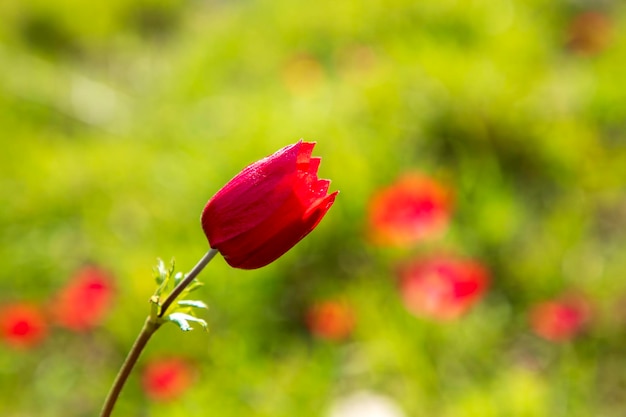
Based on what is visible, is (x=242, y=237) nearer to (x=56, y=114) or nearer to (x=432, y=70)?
(x=432, y=70)

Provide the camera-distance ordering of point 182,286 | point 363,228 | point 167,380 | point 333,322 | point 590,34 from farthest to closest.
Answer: point 590,34 < point 363,228 < point 333,322 < point 167,380 < point 182,286

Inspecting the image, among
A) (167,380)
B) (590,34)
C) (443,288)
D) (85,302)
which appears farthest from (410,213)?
(590,34)

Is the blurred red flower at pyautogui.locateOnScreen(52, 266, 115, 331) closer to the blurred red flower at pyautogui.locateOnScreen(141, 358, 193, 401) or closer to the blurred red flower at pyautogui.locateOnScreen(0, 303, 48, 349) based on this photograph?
the blurred red flower at pyautogui.locateOnScreen(0, 303, 48, 349)

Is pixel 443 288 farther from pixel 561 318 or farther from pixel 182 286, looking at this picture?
pixel 182 286

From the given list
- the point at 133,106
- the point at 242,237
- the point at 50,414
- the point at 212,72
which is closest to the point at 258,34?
the point at 212,72

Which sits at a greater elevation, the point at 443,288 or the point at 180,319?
the point at 443,288

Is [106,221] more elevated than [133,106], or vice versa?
[133,106]
